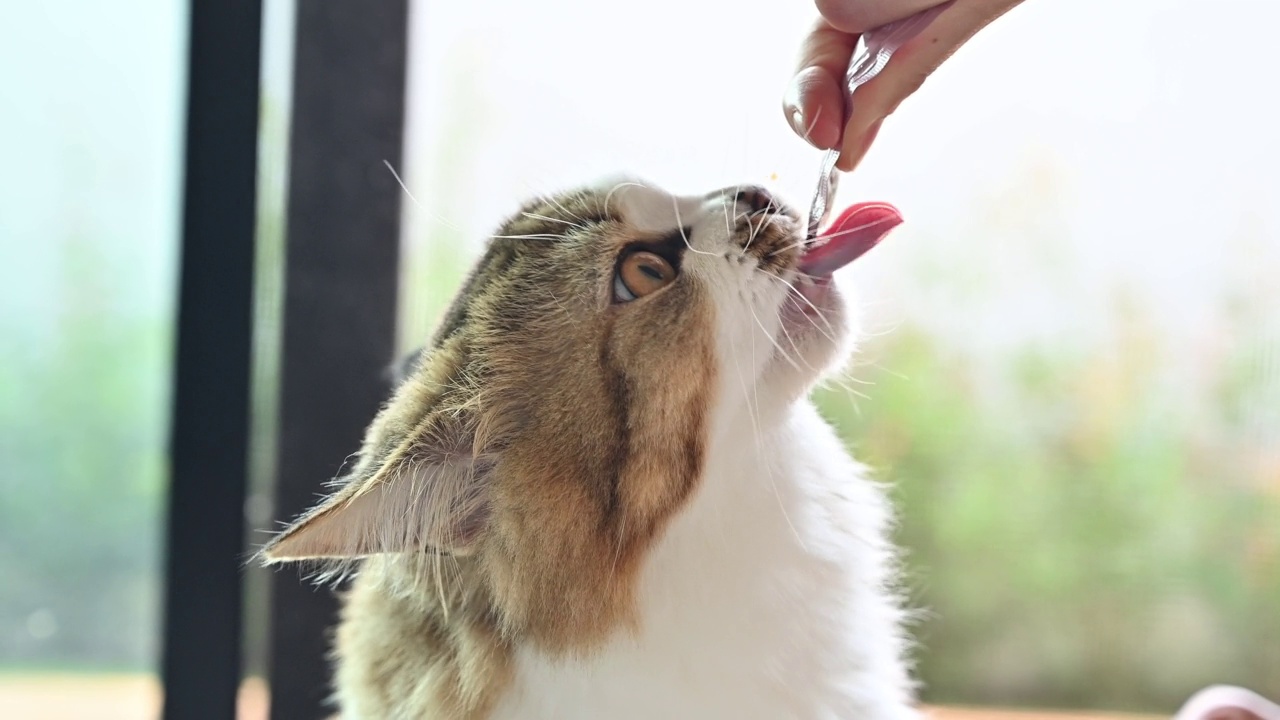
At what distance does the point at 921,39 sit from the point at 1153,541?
46.2 inches

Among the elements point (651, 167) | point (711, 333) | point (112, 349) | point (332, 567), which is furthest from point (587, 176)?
point (112, 349)

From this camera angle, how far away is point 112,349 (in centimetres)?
144

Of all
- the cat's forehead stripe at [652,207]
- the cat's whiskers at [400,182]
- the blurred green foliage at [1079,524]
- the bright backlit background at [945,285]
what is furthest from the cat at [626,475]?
the blurred green foliage at [1079,524]

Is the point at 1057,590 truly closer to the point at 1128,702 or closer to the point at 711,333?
the point at 1128,702

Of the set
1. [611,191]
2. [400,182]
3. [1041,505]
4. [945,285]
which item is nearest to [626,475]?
[611,191]

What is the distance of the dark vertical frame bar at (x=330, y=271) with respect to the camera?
1.43 meters

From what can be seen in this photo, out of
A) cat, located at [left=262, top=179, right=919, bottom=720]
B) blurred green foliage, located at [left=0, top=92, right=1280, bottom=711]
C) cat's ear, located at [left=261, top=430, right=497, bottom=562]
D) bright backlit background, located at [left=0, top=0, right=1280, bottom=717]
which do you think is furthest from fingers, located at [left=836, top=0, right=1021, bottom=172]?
blurred green foliage, located at [left=0, top=92, right=1280, bottom=711]

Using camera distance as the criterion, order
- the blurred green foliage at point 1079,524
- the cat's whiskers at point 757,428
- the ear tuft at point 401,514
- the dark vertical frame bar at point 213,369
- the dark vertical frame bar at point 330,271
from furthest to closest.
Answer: the blurred green foliage at point 1079,524 → the dark vertical frame bar at point 330,271 → the dark vertical frame bar at point 213,369 → the cat's whiskers at point 757,428 → the ear tuft at point 401,514

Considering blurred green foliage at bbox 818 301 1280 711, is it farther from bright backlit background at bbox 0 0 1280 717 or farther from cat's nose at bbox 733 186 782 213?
cat's nose at bbox 733 186 782 213

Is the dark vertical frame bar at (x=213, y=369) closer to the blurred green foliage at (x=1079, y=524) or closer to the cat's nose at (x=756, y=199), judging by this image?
the cat's nose at (x=756, y=199)

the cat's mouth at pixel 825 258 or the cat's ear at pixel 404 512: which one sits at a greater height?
the cat's mouth at pixel 825 258

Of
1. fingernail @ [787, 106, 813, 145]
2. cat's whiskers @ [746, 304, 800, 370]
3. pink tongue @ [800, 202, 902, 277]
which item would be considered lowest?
cat's whiskers @ [746, 304, 800, 370]

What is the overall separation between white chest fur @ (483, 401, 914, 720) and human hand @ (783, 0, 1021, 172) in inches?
11.3

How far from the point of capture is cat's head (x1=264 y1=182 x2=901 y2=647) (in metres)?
0.88
